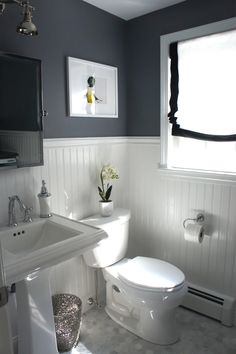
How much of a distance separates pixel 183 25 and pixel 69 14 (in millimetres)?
807

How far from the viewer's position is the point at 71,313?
1719 mm

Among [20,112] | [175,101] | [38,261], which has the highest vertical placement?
[175,101]

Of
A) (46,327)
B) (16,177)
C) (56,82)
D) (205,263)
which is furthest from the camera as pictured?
(205,263)

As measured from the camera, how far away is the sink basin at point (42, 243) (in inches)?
44.2

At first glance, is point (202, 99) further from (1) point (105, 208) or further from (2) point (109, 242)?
(2) point (109, 242)

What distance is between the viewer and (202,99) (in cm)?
201

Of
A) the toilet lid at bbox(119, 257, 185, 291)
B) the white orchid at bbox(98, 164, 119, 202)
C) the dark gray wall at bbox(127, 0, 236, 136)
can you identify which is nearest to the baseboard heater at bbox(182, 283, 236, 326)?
the toilet lid at bbox(119, 257, 185, 291)

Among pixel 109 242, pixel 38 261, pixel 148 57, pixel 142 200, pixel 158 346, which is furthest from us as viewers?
pixel 142 200

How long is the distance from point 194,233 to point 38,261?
121cm

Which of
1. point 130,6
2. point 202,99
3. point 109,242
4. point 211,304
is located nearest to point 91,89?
point 130,6

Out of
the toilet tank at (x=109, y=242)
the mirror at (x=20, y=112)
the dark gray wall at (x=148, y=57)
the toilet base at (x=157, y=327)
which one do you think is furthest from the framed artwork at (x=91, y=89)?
the toilet base at (x=157, y=327)

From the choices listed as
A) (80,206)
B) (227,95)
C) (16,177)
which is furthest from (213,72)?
(16,177)

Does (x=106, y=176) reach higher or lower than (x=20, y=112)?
lower

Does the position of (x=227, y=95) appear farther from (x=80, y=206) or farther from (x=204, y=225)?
(x=80, y=206)
